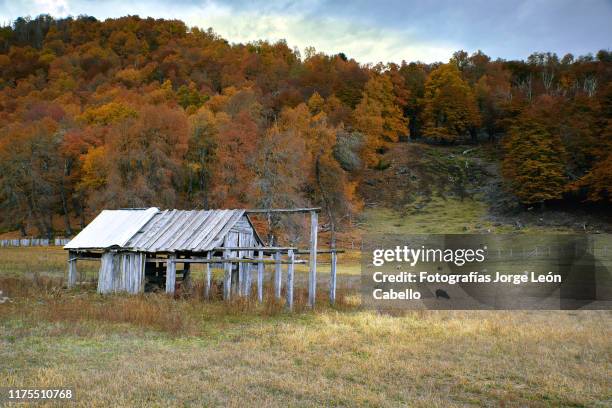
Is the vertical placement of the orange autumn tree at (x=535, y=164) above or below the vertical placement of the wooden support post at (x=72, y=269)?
above

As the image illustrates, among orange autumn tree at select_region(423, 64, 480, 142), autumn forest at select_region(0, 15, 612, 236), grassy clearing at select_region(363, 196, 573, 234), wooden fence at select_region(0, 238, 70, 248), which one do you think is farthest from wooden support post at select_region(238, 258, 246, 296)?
orange autumn tree at select_region(423, 64, 480, 142)

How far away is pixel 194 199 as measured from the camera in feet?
215

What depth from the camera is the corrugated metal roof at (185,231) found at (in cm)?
2516

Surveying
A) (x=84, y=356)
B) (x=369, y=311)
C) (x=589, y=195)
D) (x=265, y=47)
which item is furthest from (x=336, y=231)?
(x=265, y=47)

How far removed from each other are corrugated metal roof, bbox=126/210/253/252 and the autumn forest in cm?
2413

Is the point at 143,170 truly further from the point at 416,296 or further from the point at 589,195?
the point at 589,195

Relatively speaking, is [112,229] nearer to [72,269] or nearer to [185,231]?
[72,269]

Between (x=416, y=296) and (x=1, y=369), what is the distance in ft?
71.0

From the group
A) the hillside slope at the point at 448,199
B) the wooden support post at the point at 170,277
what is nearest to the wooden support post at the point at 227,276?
the wooden support post at the point at 170,277

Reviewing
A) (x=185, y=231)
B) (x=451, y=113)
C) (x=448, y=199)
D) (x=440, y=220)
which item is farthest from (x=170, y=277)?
(x=451, y=113)

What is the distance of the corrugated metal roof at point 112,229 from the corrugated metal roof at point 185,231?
0.39m

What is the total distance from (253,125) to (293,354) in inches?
2121

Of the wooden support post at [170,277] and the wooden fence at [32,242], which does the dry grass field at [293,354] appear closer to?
the wooden support post at [170,277]

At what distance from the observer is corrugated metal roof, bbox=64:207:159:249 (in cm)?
2723
